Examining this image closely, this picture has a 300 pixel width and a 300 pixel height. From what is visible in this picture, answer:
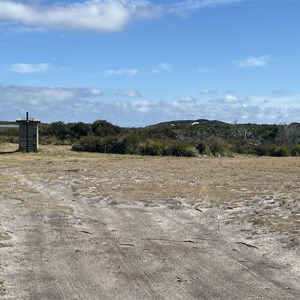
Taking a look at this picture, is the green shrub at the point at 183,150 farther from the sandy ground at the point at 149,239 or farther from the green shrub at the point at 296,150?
the sandy ground at the point at 149,239

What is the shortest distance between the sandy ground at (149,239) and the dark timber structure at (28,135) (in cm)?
1617

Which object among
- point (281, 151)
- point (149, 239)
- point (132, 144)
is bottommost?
point (149, 239)

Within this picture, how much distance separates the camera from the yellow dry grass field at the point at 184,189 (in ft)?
39.7

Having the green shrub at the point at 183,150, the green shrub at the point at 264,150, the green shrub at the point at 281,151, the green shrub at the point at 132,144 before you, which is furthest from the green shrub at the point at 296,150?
the green shrub at the point at 132,144

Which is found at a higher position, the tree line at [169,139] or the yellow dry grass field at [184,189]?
the tree line at [169,139]

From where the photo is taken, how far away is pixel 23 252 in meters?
8.98

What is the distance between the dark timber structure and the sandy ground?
53.0ft

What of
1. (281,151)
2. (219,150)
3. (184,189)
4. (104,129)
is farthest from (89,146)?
(184,189)

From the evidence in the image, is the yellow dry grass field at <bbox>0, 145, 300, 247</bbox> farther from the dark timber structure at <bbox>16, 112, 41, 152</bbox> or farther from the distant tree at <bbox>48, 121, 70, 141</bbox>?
the distant tree at <bbox>48, 121, 70, 141</bbox>

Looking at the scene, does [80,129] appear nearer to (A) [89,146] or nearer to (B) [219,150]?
(A) [89,146]

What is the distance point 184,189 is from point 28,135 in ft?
65.7

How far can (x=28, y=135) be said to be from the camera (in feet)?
114

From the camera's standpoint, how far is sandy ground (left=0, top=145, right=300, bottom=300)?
7.29 m

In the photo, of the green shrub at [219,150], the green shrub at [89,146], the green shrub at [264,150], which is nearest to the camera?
the green shrub at [219,150]
